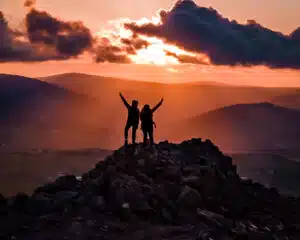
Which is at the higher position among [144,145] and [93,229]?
[144,145]

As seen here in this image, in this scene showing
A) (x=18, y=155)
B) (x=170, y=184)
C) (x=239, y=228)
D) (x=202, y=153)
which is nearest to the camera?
(x=239, y=228)

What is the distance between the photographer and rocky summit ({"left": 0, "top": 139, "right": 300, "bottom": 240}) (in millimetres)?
25250

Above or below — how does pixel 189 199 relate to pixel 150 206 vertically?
above

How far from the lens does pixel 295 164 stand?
156250 millimetres

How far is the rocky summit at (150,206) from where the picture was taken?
82.8ft

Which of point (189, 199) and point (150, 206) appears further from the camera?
point (189, 199)

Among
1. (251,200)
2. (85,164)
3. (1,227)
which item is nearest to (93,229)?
(1,227)

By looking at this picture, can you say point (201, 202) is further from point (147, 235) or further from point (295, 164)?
point (295, 164)

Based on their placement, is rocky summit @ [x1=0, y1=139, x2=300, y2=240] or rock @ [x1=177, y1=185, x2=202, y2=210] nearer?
rocky summit @ [x1=0, y1=139, x2=300, y2=240]

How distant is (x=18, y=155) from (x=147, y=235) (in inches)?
6410

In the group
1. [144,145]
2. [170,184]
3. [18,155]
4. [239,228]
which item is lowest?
[18,155]

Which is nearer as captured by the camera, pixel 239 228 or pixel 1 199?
pixel 239 228

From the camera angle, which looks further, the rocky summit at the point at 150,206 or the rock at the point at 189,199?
the rock at the point at 189,199

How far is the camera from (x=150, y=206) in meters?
27.9
